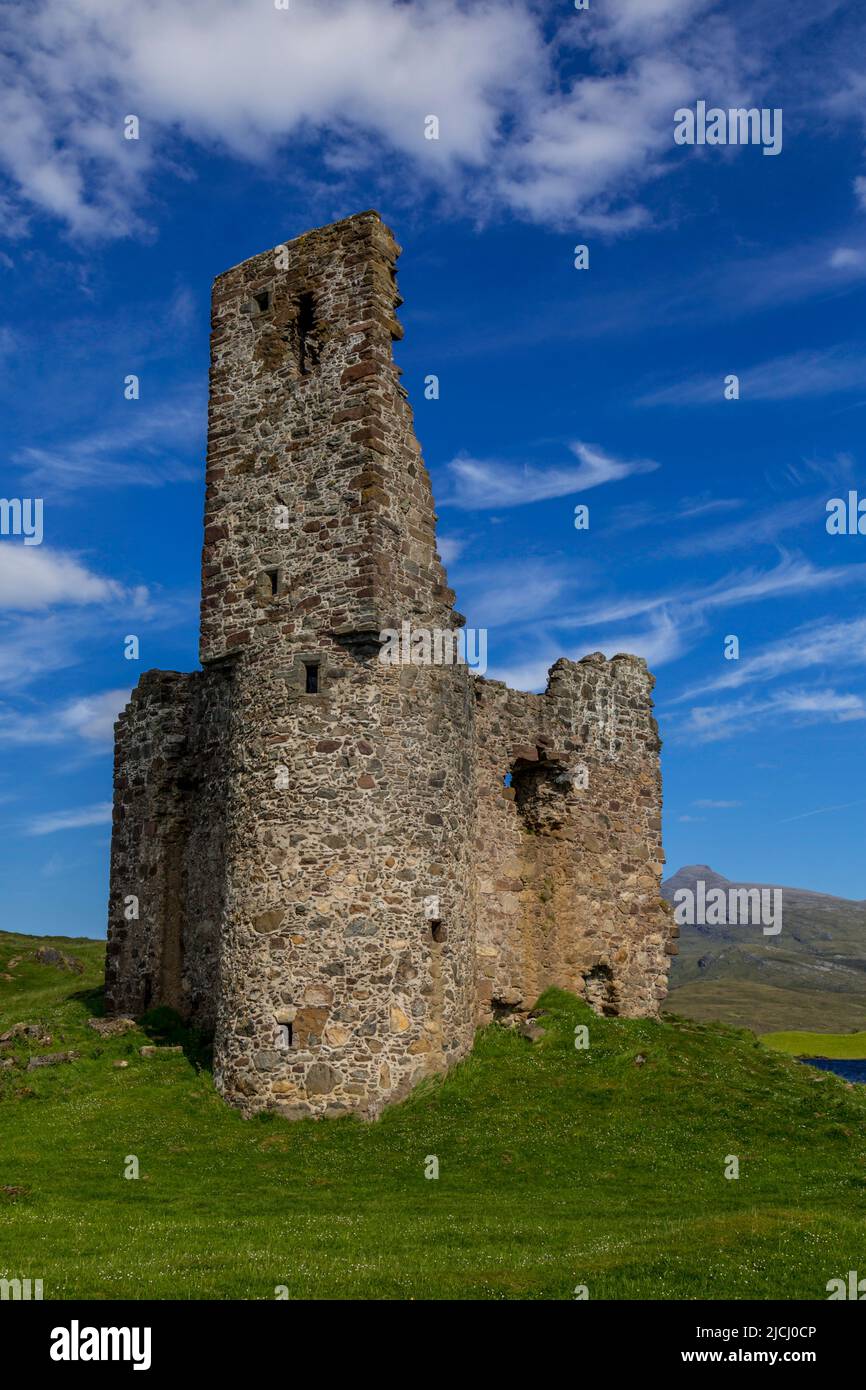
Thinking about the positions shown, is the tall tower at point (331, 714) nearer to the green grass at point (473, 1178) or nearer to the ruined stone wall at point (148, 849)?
Result: the green grass at point (473, 1178)

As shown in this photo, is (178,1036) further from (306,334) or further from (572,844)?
(306,334)

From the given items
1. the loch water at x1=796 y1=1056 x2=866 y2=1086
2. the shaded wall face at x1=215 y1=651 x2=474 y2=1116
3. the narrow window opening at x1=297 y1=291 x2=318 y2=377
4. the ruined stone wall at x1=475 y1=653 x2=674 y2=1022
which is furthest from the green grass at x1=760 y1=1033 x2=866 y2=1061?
the narrow window opening at x1=297 y1=291 x2=318 y2=377

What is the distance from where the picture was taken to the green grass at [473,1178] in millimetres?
11914

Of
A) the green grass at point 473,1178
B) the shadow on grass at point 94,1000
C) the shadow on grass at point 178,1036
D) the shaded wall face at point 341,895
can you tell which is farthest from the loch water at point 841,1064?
the shaded wall face at point 341,895

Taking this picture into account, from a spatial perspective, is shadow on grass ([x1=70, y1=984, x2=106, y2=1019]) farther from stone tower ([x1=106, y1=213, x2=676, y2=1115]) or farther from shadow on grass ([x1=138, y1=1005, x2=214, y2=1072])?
shadow on grass ([x1=138, y1=1005, x2=214, y2=1072])

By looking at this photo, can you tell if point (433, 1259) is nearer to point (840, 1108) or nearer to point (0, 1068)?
point (840, 1108)

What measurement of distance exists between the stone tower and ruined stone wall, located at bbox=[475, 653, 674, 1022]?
0.06 meters

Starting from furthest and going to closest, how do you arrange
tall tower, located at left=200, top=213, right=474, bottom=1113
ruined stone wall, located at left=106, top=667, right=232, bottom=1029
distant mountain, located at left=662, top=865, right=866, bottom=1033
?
1. distant mountain, located at left=662, top=865, right=866, bottom=1033
2. ruined stone wall, located at left=106, top=667, right=232, bottom=1029
3. tall tower, located at left=200, top=213, right=474, bottom=1113

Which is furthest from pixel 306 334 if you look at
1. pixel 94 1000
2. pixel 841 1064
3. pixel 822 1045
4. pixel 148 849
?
pixel 822 1045

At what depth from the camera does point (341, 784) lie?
2220 cm

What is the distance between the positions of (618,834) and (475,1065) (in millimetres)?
8297

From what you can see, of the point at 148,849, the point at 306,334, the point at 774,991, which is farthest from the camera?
the point at 774,991

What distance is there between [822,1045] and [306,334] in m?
69.2

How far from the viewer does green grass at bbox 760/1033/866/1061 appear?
238ft
